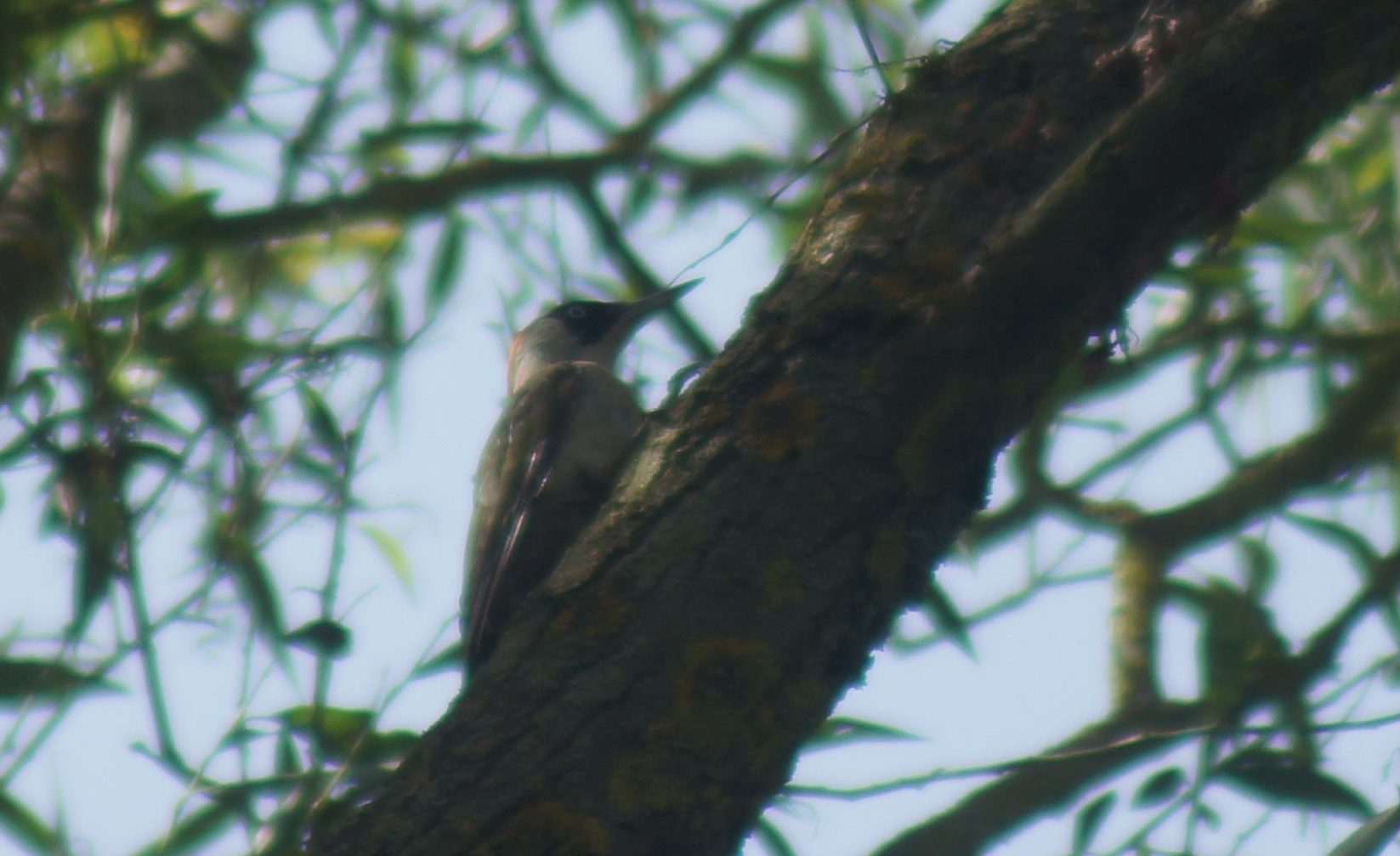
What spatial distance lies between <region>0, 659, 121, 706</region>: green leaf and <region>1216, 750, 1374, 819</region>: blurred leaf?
237 cm

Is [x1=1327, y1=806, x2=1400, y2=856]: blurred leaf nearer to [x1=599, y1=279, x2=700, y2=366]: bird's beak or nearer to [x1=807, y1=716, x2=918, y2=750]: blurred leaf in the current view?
[x1=807, y1=716, x2=918, y2=750]: blurred leaf

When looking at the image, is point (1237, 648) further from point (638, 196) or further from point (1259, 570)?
point (638, 196)

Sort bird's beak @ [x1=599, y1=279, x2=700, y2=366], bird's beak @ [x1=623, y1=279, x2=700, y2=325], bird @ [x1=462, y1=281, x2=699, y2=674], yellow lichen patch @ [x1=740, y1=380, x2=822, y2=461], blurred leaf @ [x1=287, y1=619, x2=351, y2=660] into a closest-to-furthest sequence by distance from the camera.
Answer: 1. yellow lichen patch @ [x1=740, y1=380, x2=822, y2=461]
2. blurred leaf @ [x1=287, y1=619, x2=351, y2=660]
3. bird @ [x1=462, y1=281, x2=699, y2=674]
4. bird's beak @ [x1=623, y1=279, x2=700, y2=325]
5. bird's beak @ [x1=599, y1=279, x2=700, y2=366]

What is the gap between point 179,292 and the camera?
3.84 metres

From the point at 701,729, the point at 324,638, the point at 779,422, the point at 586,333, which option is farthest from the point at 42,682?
the point at 586,333

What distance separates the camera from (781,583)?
2.55 m

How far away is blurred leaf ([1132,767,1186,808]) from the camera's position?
136 inches

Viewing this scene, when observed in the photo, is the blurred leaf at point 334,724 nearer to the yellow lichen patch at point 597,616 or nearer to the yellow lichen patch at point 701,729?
the yellow lichen patch at point 597,616

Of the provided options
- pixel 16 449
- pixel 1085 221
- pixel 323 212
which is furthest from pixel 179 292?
pixel 1085 221

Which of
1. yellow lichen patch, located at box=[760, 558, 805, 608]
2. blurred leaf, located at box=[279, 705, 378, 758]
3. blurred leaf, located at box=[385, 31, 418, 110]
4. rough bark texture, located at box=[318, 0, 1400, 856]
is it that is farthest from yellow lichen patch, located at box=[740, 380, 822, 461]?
blurred leaf, located at box=[385, 31, 418, 110]

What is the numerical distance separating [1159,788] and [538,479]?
1896 mm

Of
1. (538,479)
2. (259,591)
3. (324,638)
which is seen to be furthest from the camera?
(538,479)

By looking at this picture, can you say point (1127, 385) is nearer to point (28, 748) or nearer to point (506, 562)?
point (506, 562)

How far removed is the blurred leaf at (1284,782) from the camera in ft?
11.2
